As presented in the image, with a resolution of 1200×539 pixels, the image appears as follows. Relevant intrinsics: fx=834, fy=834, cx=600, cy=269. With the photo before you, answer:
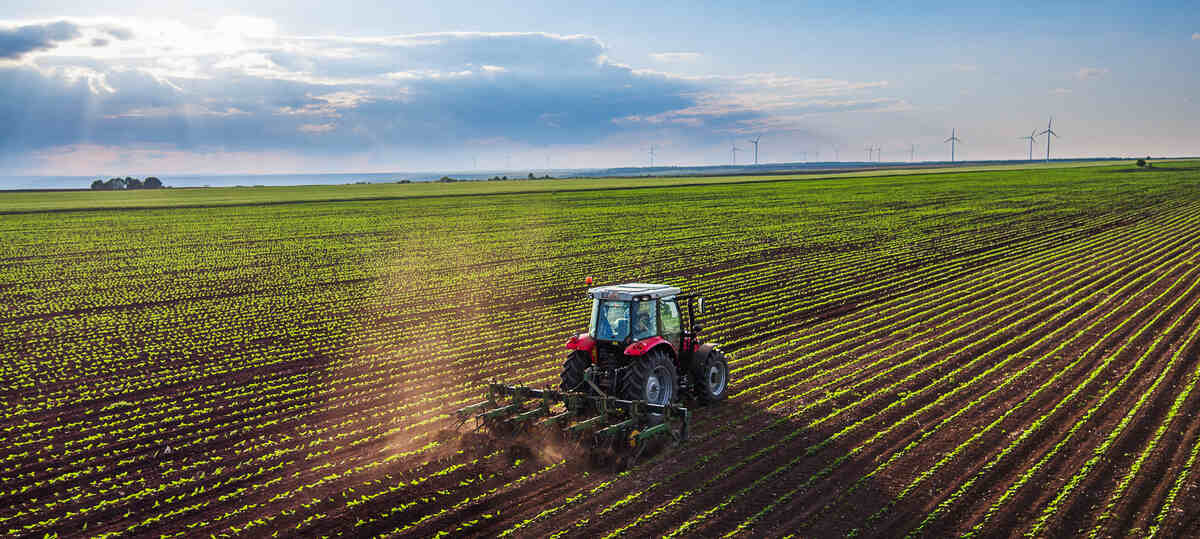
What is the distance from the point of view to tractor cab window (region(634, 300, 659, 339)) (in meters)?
12.9

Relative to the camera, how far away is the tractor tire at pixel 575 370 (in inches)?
512

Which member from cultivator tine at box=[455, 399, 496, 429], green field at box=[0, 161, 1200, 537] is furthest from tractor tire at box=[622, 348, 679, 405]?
cultivator tine at box=[455, 399, 496, 429]

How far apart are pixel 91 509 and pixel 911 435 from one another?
11362 mm

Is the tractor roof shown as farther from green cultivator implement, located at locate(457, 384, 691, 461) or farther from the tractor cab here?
green cultivator implement, located at locate(457, 384, 691, 461)

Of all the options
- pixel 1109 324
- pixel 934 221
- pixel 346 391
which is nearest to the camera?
pixel 346 391

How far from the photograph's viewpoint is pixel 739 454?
12.0 meters

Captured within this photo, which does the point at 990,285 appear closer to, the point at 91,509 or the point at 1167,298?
the point at 1167,298

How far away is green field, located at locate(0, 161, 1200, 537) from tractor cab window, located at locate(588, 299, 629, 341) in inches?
80.3

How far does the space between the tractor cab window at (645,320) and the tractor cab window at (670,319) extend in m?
0.18

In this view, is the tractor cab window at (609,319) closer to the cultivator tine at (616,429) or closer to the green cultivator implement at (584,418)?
the green cultivator implement at (584,418)

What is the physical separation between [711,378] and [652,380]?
1925 millimetres

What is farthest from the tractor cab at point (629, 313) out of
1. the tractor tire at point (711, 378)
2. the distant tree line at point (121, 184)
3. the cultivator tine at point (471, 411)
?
the distant tree line at point (121, 184)

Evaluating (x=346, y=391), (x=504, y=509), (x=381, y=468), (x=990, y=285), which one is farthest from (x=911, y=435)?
(x=990, y=285)

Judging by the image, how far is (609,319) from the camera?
13.1 m
